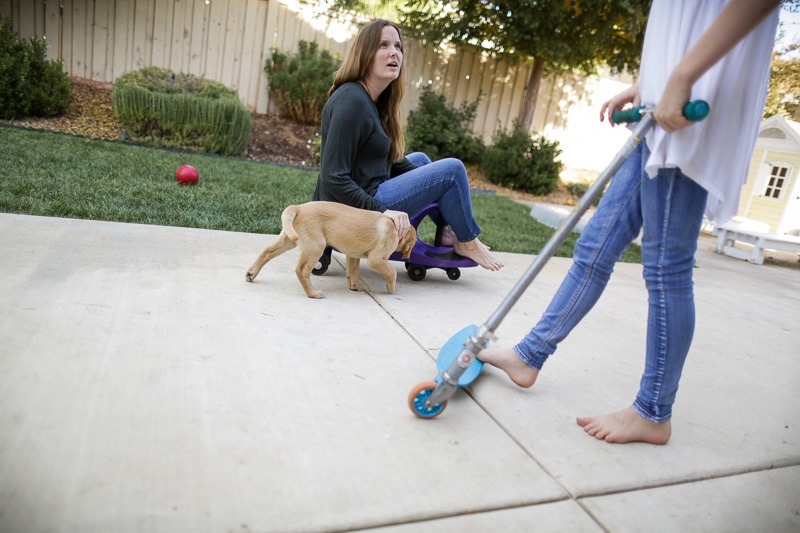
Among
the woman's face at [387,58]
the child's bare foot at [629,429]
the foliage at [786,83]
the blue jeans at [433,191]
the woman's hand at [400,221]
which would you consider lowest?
the child's bare foot at [629,429]

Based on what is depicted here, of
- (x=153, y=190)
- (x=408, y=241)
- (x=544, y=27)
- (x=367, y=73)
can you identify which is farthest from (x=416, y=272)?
(x=544, y=27)

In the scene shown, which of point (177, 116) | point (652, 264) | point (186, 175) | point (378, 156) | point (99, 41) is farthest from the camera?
point (99, 41)

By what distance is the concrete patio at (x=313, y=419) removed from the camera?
4.52ft

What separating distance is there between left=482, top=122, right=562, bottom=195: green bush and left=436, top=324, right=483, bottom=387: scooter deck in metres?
7.98

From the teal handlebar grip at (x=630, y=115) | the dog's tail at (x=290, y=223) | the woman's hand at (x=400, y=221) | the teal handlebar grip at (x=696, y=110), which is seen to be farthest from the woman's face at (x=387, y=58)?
the teal handlebar grip at (x=696, y=110)

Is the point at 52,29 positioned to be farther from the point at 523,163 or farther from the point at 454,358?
the point at 454,358

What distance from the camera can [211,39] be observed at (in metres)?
9.84

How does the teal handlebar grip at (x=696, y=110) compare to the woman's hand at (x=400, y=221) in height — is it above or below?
above

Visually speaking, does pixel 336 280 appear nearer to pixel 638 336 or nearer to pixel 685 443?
pixel 638 336

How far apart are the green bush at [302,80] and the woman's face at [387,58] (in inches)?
257

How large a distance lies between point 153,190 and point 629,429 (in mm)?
4123

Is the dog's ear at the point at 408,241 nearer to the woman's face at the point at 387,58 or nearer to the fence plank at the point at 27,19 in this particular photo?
the woman's face at the point at 387,58

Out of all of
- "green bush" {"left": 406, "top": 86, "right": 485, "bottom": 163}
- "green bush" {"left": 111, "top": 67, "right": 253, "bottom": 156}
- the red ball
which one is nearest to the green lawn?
the red ball

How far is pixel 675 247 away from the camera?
1.78 m
